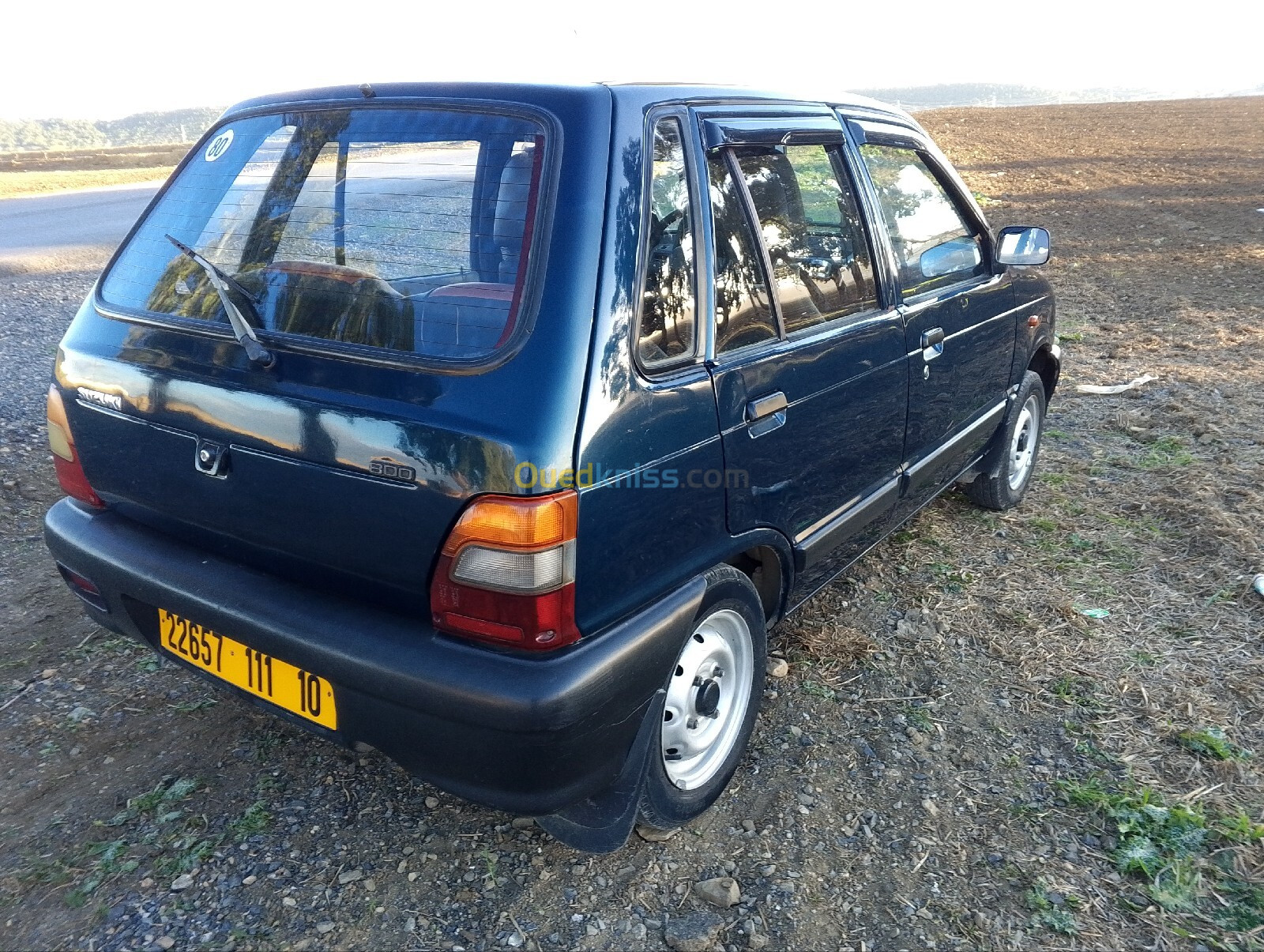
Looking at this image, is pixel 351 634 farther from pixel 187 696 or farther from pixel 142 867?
pixel 187 696

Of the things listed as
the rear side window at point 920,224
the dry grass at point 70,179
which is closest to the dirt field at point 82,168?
the dry grass at point 70,179

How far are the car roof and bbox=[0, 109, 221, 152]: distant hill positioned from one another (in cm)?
4982

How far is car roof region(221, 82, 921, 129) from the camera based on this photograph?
201cm

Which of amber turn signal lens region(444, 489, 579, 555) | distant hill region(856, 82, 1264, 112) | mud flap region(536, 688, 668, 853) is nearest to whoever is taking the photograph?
amber turn signal lens region(444, 489, 579, 555)

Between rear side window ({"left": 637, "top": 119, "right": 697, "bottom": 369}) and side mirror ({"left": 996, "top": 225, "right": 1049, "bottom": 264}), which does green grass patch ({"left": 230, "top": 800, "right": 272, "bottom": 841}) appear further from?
side mirror ({"left": 996, "top": 225, "right": 1049, "bottom": 264})

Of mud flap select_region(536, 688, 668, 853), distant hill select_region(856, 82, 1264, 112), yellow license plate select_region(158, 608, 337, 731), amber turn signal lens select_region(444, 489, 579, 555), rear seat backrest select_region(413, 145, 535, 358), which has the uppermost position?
distant hill select_region(856, 82, 1264, 112)

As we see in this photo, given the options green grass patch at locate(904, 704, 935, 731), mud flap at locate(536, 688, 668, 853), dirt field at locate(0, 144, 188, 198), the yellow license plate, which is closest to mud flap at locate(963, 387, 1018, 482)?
green grass patch at locate(904, 704, 935, 731)

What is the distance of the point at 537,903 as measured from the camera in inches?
87.5

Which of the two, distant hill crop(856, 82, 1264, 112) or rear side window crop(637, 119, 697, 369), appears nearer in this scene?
rear side window crop(637, 119, 697, 369)

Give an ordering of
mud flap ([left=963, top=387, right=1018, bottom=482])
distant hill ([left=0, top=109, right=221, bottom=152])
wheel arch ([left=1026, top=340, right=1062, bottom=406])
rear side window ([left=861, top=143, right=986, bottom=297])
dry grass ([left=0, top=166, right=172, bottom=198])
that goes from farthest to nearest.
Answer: distant hill ([left=0, top=109, right=221, bottom=152])
dry grass ([left=0, top=166, right=172, bottom=198])
wheel arch ([left=1026, top=340, right=1062, bottom=406])
mud flap ([left=963, top=387, right=1018, bottom=482])
rear side window ([left=861, top=143, right=986, bottom=297])

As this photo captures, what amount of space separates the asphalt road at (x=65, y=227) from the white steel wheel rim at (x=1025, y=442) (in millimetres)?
6500

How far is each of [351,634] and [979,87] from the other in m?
105

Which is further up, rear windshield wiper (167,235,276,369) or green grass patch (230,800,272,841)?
rear windshield wiper (167,235,276,369)

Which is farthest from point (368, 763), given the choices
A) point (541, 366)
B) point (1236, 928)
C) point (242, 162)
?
point (1236, 928)
